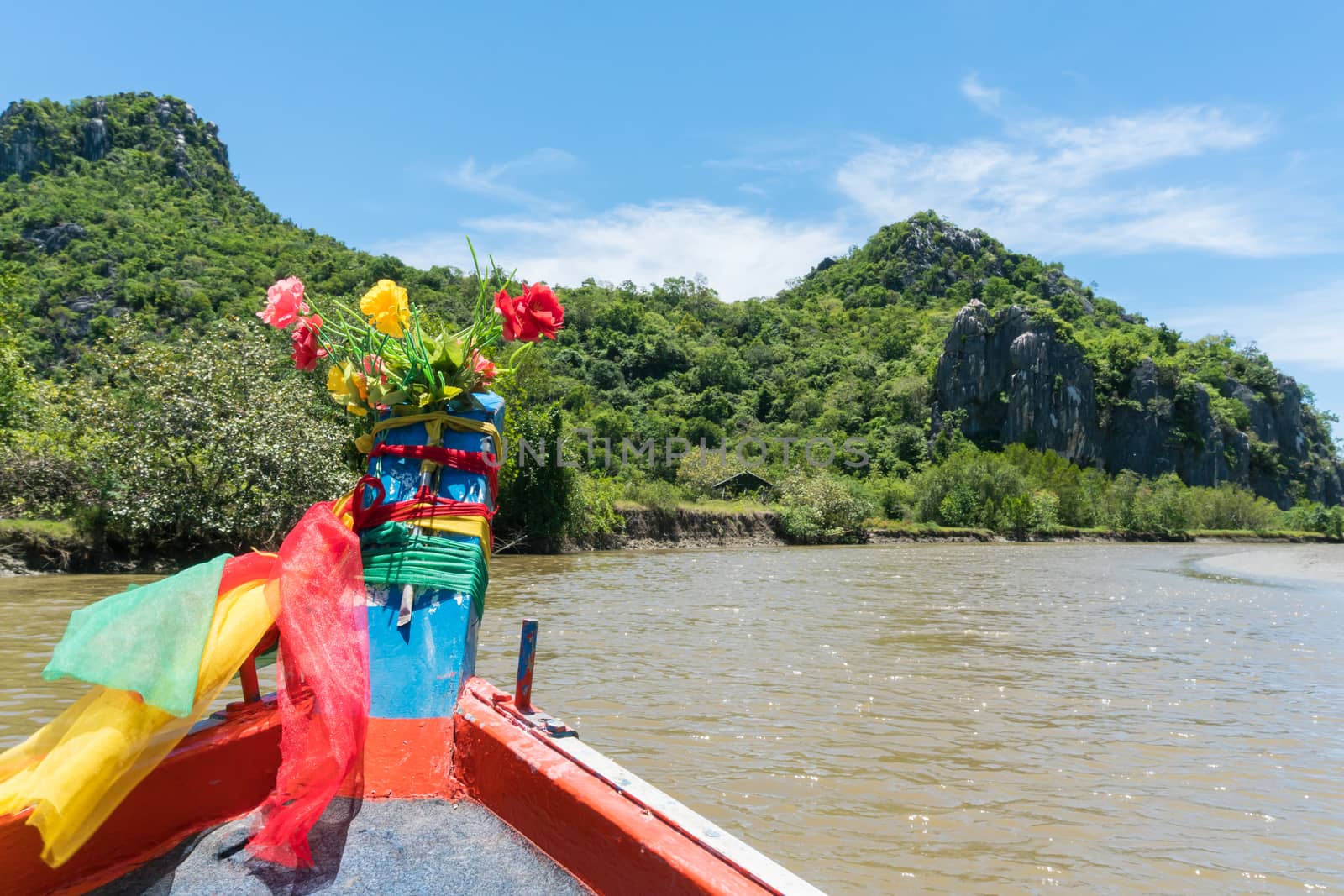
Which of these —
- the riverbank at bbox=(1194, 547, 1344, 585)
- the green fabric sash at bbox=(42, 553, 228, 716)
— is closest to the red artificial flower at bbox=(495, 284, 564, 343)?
the green fabric sash at bbox=(42, 553, 228, 716)

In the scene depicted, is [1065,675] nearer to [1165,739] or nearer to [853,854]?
[1165,739]

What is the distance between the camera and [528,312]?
327 cm

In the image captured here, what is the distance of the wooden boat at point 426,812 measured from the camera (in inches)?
73.7

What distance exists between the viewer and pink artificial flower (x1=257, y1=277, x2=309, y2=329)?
10.9ft

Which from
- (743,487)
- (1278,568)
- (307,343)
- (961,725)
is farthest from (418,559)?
(743,487)

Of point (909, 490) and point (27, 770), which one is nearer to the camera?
point (27, 770)

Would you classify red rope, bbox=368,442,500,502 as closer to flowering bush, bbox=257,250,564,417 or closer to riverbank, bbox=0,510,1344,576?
flowering bush, bbox=257,250,564,417

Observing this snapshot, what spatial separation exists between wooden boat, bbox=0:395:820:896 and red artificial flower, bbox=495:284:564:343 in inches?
26.5

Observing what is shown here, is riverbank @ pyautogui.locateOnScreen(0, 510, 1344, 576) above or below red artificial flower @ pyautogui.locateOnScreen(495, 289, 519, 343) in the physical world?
below

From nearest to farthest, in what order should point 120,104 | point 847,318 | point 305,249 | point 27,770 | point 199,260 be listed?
point 27,770 < point 199,260 < point 305,249 < point 120,104 < point 847,318

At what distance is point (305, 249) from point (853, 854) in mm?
66294

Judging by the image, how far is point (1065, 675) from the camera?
320 inches

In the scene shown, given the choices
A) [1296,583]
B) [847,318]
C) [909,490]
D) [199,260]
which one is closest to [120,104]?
[199,260]

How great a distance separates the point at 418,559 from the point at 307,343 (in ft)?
4.07
